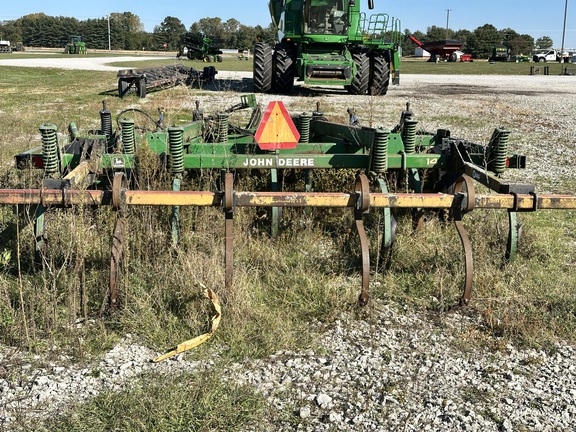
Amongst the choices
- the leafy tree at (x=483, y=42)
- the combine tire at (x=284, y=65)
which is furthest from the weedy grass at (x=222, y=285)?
the leafy tree at (x=483, y=42)

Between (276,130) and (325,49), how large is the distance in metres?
13.1

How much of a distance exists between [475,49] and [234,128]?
81848mm

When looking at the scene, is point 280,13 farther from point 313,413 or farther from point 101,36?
point 101,36

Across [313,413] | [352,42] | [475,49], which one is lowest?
[313,413]

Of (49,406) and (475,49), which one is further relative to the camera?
(475,49)

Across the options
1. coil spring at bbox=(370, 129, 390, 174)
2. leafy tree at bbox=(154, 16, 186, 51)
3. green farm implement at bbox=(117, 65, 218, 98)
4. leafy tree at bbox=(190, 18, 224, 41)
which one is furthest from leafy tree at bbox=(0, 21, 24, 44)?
coil spring at bbox=(370, 129, 390, 174)

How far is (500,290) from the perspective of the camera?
436 cm

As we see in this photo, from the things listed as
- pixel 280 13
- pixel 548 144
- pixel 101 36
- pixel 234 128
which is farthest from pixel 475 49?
pixel 234 128

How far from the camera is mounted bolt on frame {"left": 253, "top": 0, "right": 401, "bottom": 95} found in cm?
1672

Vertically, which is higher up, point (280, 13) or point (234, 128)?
point (280, 13)

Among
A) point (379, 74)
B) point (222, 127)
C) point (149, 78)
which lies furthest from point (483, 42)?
point (222, 127)

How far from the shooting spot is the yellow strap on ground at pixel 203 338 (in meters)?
3.47

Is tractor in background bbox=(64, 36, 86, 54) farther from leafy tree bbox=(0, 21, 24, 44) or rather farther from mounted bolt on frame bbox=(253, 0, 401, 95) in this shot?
mounted bolt on frame bbox=(253, 0, 401, 95)

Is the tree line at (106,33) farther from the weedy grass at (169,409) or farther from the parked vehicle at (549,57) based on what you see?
the weedy grass at (169,409)
